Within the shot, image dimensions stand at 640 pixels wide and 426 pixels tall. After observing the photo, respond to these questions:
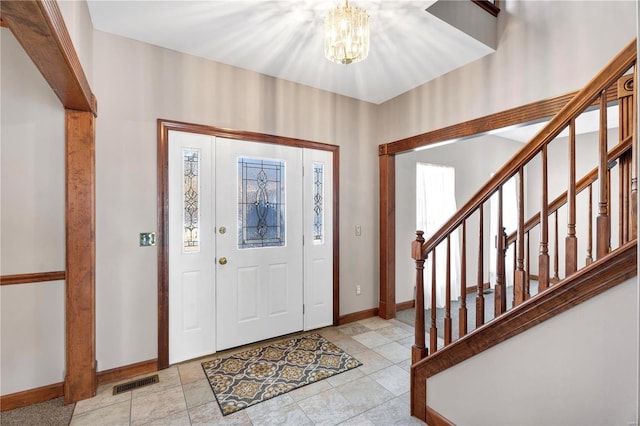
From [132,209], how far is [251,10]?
185 cm

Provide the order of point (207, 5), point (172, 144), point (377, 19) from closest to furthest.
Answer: point (207, 5), point (377, 19), point (172, 144)

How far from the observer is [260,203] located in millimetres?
3193

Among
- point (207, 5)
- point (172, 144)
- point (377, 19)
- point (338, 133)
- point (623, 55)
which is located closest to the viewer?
point (623, 55)

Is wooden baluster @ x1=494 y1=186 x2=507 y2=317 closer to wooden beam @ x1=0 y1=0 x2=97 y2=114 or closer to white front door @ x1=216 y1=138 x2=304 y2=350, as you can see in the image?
white front door @ x1=216 y1=138 x2=304 y2=350

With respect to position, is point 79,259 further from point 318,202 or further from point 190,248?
point 318,202

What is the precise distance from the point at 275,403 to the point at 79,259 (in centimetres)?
180

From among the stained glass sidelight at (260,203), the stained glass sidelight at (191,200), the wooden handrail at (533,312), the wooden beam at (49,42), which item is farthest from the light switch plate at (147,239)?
the wooden handrail at (533,312)

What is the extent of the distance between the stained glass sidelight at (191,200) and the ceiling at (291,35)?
98 cm

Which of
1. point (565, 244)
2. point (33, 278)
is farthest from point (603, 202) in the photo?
point (33, 278)

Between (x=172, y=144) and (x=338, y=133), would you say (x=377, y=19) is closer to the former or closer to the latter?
(x=338, y=133)

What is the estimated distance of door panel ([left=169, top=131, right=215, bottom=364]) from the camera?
8.99 ft

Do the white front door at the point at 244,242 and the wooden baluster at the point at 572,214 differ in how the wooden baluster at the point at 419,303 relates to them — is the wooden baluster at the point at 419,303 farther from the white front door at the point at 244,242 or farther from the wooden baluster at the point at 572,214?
the white front door at the point at 244,242

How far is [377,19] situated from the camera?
7.49 feet

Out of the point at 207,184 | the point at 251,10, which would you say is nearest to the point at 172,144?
the point at 207,184
